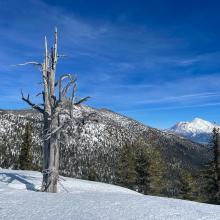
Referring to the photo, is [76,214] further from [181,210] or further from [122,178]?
[122,178]

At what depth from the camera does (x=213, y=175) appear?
4522cm

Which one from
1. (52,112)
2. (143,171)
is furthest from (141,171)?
(52,112)

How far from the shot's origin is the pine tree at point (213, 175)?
44.8 m

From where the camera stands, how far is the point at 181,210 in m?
11.5

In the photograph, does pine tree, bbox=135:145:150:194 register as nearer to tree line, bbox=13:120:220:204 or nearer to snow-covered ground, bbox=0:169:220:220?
tree line, bbox=13:120:220:204

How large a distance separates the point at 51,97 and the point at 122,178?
46766 millimetres

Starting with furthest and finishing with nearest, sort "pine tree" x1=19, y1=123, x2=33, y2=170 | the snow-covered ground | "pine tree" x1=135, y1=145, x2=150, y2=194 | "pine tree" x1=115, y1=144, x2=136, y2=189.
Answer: "pine tree" x1=19, y1=123, x2=33, y2=170 → "pine tree" x1=115, y1=144, x2=136, y2=189 → "pine tree" x1=135, y1=145, x2=150, y2=194 → the snow-covered ground

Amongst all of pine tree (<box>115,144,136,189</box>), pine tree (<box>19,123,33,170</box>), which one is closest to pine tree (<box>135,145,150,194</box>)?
pine tree (<box>115,144,136,189</box>)

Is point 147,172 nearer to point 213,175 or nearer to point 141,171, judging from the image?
point 141,171

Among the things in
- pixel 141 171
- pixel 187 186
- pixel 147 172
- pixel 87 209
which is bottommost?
pixel 187 186

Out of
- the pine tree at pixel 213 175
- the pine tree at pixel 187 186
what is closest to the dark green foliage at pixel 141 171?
the pine tree at pixel 187 186

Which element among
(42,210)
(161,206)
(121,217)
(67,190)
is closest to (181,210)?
(161,206)

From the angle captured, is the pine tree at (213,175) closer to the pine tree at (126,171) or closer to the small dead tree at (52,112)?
the pine tree at (126,171)

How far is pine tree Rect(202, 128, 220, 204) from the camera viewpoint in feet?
147
